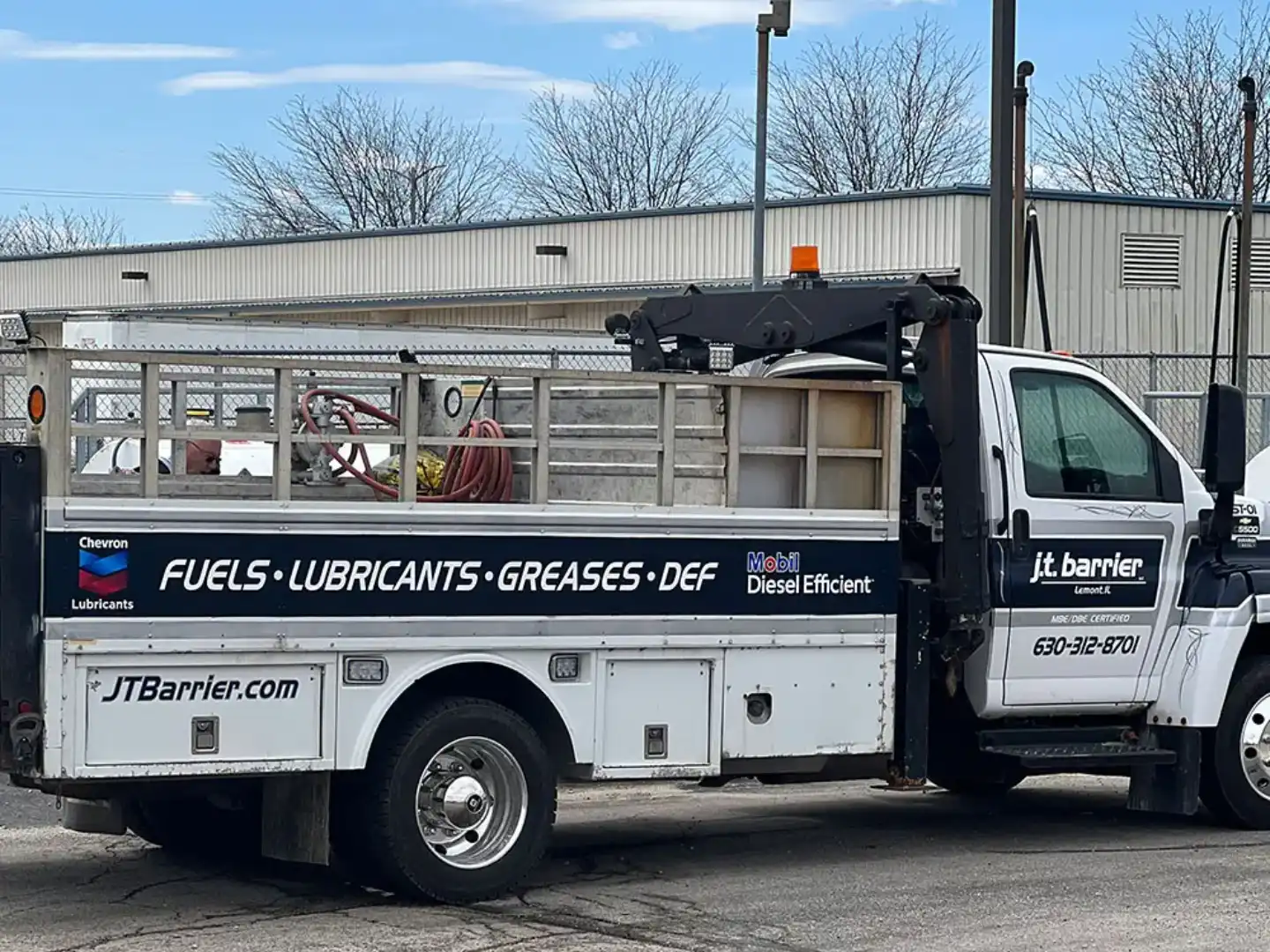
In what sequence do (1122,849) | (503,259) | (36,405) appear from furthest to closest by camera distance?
(503,259), (1122,849), (36,405)

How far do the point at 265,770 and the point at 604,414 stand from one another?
2469 millimetres

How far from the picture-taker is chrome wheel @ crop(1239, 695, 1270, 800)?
10781mm

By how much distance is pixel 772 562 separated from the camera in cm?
928

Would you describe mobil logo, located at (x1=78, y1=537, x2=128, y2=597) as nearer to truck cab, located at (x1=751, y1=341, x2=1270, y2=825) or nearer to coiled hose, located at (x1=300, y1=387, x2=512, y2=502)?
coiled hose, located at (x1=300, y1=387, x2=512, y2=502)

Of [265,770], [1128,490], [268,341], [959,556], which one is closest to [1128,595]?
[1128,490]

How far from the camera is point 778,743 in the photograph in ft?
30.6

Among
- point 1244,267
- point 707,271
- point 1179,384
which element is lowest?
point 1179,384

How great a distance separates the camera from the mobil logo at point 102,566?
7770 mm

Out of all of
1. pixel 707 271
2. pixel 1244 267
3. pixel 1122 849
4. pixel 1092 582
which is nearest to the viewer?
pixel 1092 582

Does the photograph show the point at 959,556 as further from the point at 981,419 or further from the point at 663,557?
the point at 663,557

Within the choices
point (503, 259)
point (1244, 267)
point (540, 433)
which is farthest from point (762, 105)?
point (503, 259)

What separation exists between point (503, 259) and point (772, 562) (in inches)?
940

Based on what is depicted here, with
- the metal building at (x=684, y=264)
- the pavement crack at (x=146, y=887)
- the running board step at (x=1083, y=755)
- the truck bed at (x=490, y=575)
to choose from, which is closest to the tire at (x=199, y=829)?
the pavement crack at (x=146, y=887)

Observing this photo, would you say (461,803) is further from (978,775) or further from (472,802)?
(978,775)
